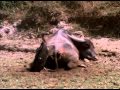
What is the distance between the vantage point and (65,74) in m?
9.19

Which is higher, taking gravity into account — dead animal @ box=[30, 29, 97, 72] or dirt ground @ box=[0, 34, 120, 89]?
dead animal @ box=[30, 29, 97, 72]

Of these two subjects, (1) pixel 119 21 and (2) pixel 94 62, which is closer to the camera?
(2) pixel 94 62

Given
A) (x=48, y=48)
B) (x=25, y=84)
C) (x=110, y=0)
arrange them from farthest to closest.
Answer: (x=110, y=0), (x=48, y=48), (x=25, y=84)

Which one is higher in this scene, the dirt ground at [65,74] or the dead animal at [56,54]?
the dead animal at [56,54]

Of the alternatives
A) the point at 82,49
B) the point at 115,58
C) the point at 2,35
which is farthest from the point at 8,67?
the point at 2,35

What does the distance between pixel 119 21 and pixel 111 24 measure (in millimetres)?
232

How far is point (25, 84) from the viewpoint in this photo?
8.50 metres

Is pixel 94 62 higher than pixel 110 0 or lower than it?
lower

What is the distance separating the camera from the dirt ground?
332 inches

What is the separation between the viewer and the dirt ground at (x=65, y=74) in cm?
842

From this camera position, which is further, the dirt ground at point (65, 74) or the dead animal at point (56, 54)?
the dead animal at point (56, 54)

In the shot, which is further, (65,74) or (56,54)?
(56,54)

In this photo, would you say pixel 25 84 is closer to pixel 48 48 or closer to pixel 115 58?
pixel 48 48

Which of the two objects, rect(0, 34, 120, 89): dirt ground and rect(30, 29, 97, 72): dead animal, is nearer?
rect(0, 34, 120, 89): dirt ground
